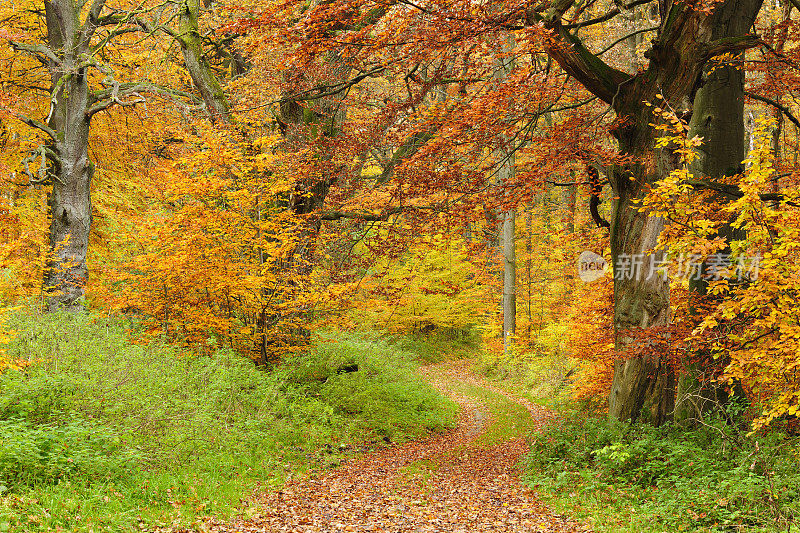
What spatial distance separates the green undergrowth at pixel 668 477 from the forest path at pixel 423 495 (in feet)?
1.38

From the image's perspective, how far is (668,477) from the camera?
19.4 ft

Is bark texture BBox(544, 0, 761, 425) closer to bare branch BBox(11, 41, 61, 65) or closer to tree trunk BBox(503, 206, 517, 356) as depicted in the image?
tree trunk BBox(503, 206, 517, 356)

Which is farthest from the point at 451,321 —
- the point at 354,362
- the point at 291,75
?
the point at 291,75

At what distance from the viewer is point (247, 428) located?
7.73 meters

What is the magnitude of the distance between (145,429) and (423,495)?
3.38 metres

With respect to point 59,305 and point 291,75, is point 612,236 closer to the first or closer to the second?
point 291,75

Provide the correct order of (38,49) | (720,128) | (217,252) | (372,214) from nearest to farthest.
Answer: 1. (720,128)
2. (217,252)
3. (372,214)
4. (38,49)

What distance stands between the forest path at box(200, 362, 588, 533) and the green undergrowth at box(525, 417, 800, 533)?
42 cm

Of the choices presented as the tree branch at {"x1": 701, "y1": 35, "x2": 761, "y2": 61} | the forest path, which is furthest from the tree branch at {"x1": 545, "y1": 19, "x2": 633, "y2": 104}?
→ the forest path

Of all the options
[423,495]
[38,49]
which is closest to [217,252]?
[423,495]

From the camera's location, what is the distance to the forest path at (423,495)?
5648mm

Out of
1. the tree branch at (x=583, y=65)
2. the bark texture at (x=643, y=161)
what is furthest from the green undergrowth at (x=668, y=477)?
the tree branch at (x=583, y=65)

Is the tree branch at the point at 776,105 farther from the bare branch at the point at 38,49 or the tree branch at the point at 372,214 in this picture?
the bare branch at the point at 38,49

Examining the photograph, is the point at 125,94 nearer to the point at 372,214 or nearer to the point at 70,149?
the point at 70,149
